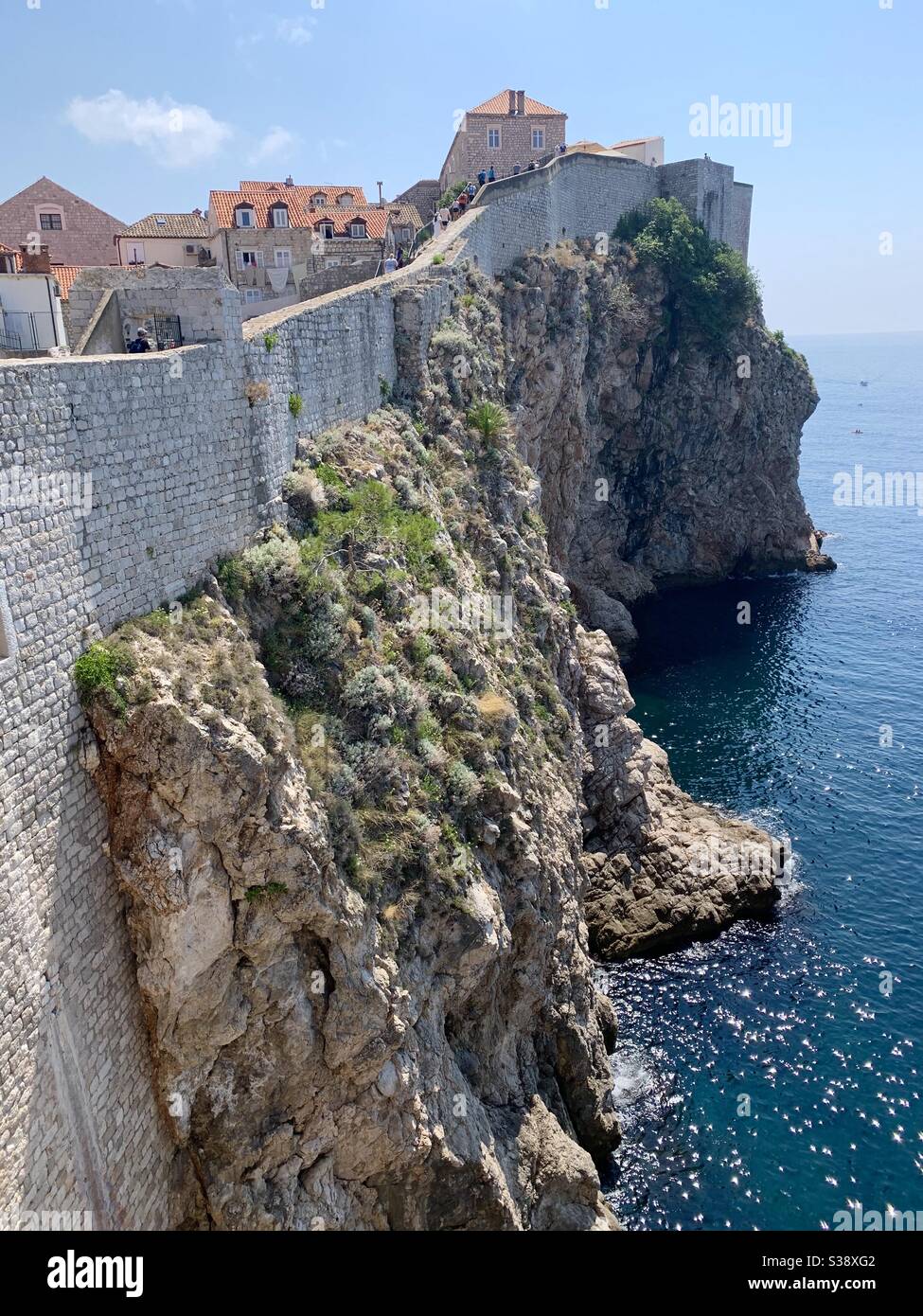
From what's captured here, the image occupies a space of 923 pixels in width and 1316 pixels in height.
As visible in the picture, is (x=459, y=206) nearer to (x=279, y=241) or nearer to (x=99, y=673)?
(x=279, y=241)

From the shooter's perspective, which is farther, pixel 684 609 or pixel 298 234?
pixel 684 609

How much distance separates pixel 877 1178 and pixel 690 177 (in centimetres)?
5220

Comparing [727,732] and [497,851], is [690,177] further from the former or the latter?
[497,851]

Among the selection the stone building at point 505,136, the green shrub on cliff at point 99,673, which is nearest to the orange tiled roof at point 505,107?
the stone building at point 505,136

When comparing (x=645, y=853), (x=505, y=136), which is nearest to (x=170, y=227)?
(x=505, y=136)

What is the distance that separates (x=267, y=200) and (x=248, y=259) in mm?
3680

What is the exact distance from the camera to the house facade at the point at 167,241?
3425 cm

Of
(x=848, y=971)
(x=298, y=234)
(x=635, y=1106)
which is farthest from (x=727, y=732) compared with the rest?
(x=298, y=234)

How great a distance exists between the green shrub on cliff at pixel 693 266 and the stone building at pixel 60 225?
30388mm

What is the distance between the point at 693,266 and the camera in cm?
5594

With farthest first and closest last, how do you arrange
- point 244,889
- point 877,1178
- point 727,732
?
point 727,732 → point 877,1178 → point 244,889

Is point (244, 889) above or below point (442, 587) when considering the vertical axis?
below

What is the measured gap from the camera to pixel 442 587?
23.0m

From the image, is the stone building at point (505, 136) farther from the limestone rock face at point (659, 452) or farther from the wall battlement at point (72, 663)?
the wall battlement at point (72, 663)
